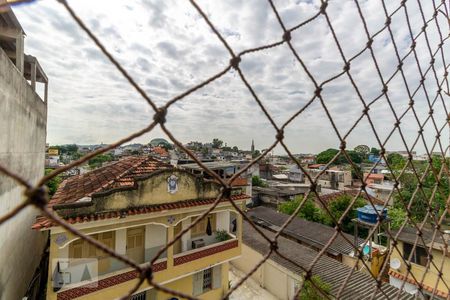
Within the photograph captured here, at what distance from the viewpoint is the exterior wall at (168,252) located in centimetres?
408

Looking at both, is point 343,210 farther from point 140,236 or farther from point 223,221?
point 140,236

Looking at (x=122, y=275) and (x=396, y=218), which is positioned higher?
(x=122, y=275)

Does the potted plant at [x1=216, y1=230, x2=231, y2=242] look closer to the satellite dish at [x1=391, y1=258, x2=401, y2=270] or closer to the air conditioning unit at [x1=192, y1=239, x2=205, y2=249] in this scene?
the air conditioning unit at [x1=192, y1=239, x2=205, y2=249]

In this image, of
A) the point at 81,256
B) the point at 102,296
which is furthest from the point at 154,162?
the point at 102,296

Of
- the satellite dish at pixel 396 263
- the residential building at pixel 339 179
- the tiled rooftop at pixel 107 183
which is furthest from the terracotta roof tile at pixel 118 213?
the residential building at pixel 339 179

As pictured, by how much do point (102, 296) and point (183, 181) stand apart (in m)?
2.46

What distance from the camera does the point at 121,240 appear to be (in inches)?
192

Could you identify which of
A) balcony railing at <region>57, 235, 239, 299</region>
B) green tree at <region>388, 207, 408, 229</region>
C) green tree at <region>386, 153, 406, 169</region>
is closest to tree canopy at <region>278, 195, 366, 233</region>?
green tree at <region>388, 207, 408, 229</region>

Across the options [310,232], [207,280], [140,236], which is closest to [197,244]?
[207,280]

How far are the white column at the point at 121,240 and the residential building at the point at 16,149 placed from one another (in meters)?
1.55

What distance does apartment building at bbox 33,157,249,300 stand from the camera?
4102 mm

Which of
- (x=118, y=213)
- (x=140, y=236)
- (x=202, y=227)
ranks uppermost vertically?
(x=118, y=213)

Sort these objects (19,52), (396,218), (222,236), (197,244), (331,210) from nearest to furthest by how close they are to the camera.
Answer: (19,52) < (197,244) < (222,236) < (396,218) < (331,210)

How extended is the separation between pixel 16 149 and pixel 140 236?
2.77 metres
